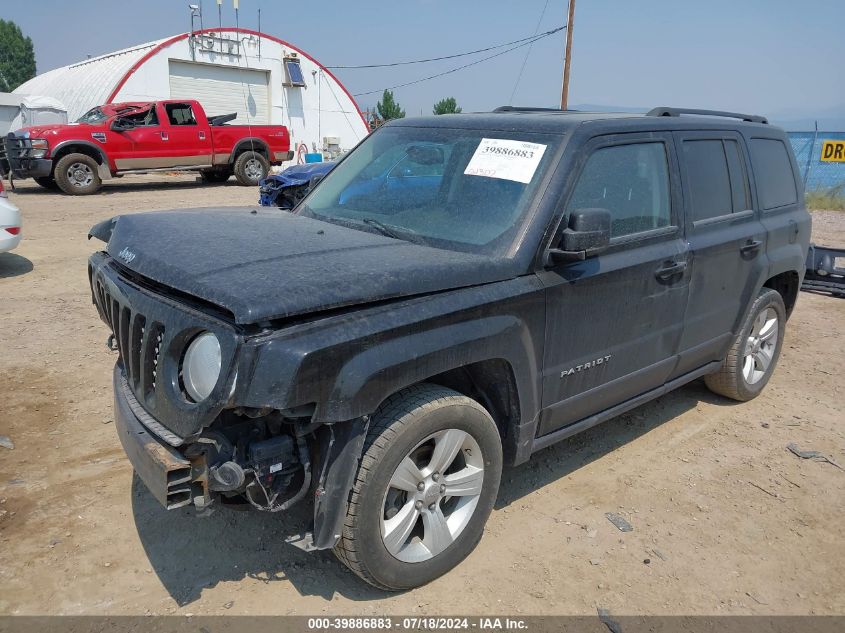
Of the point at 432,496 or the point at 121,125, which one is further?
the point at 121,125

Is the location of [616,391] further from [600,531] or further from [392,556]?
[392,556]

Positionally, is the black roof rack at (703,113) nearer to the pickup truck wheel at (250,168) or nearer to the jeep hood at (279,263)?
the jeep hood at (279,263)

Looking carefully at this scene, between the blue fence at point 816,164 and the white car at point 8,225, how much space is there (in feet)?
59.3

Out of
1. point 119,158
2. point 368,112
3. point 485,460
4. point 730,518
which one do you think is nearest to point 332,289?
point 485,460

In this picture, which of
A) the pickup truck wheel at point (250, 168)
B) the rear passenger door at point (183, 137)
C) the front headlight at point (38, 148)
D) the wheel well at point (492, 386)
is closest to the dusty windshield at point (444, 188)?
the wheel well at point (492, 386)

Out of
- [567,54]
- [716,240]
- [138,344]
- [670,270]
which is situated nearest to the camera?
[138,344]

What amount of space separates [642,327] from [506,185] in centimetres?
111

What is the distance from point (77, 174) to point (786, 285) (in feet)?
50.0

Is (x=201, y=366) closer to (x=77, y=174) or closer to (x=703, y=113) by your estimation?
(x=703, y=113)

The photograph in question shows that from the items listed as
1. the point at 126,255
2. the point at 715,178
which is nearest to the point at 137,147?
the point at 126,255

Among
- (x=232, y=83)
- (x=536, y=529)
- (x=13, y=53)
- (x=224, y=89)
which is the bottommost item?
(x=536, y=529)

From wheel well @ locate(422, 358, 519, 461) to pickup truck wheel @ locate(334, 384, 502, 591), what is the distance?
0.49 ft

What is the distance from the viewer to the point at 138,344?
273cm

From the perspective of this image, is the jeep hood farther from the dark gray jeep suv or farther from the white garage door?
the white garage door
